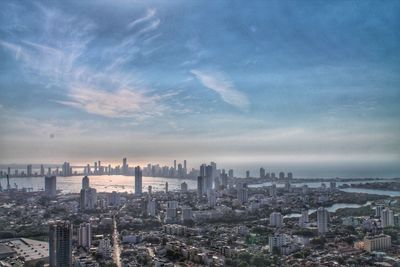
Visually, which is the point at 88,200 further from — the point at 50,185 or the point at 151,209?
the point at 50,185

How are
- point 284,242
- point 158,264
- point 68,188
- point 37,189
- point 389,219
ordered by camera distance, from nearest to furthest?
point 158,264, point 284,242, point 389,219, point 37,189, point 68,188

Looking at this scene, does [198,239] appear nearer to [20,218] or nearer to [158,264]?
[158,264]

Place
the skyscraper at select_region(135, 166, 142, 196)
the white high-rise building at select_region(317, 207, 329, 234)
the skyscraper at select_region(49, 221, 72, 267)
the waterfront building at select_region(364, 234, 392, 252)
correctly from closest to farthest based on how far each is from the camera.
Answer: the skyscraper at select_region(49, 221, 72, 267) < the waterfront building at select_region(364, 234, 392, 252) < the white high-rise building at select_region(317, 207, 329, 234) < the skyscraper at select_region(135, 166, 142, 196)

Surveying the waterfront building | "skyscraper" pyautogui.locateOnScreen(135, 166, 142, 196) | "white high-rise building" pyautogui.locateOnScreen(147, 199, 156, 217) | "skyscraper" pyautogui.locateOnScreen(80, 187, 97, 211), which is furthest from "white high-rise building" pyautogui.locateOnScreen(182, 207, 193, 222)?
"skyscraper" pyautogui.locateOnScreen(135, 166, 142, 196)

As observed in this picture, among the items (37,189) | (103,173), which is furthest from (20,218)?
(103,173)

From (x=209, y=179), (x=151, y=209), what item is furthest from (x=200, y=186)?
(x=151, y=209)

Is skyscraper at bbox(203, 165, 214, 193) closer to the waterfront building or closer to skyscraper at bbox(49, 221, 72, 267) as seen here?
the waterfront building
